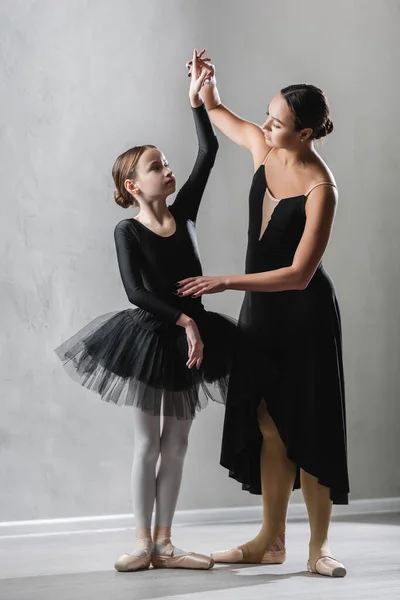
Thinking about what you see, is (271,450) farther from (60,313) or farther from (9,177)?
(9,177)

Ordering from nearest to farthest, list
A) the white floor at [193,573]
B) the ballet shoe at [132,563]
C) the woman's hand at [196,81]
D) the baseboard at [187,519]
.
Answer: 1. the white floor at [193,573]
2. the ballet shoe at [132,563]
3. the woman's hand at [196,81]
4. the baseboard at [187,519]

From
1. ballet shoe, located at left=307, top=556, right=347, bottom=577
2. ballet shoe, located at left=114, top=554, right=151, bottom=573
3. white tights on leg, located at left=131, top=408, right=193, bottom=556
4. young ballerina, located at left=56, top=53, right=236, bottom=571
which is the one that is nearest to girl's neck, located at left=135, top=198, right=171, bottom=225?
young ballerina, located at left=56, top=53, right=236, bottom=571

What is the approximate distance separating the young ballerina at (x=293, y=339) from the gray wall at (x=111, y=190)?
91 cm

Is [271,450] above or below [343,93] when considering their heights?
below

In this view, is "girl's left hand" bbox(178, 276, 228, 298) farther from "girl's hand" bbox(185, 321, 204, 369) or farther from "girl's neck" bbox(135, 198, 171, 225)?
"girl's neck" bbox(135, 198, 171, 225)

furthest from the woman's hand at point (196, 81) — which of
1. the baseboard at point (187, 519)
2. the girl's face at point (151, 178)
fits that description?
the baseboard at point (187, 519)

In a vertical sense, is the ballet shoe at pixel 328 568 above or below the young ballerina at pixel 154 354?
below

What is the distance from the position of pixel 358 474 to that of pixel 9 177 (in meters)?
1.81

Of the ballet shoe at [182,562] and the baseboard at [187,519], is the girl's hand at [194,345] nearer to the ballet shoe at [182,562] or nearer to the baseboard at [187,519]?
the ballet shoe at [182,562]

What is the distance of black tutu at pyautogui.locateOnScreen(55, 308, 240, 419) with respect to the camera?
2.41 m

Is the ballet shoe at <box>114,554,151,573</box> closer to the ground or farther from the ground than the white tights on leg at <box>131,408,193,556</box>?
closer to the ground

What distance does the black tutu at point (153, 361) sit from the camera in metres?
2.41

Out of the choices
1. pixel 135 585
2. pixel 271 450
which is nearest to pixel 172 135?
pixel 271 450

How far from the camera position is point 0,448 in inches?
124
